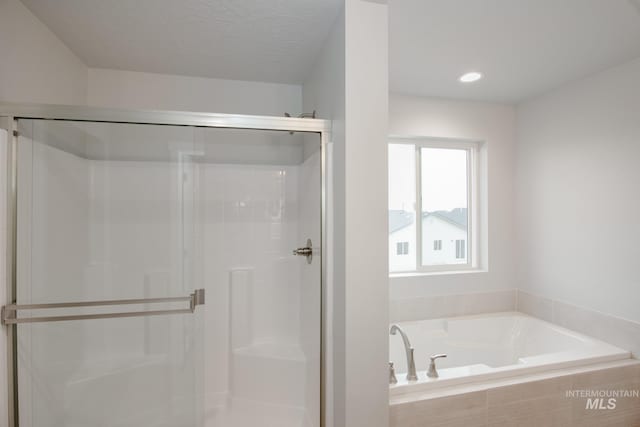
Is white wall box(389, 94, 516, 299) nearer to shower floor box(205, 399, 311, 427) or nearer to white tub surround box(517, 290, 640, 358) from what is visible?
white tub surround box(517, 290, 640, 358)

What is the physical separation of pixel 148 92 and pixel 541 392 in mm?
3061

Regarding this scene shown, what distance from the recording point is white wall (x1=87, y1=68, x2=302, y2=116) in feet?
7.33

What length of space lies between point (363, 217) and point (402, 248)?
60.1 inches

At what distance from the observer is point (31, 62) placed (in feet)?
5.30

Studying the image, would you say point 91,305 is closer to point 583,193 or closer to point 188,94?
point 188,94

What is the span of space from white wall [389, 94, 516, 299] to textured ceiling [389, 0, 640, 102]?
242 millimetres

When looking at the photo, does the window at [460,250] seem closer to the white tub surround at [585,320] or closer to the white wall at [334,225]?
the white tub surround at [585,320]

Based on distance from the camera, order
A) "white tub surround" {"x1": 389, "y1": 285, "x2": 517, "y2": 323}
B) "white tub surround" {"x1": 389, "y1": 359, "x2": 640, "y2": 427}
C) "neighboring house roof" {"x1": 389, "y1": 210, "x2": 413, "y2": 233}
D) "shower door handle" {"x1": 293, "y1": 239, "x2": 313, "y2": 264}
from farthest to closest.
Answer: "neighboring house roof" {"x1": 389, "y1": 210, "x2": 413, "y2": 233}
"white tub surround" {"x1": 389, "y1": 285, "x2": 517, "y2": 323}
"shower door handle" {"x1": 293, "y1": 239, "x2": 313, "y2": 264}
"white tub surround" {"x1": 389, "y1": 359, "x2": 640, "y2": 427}

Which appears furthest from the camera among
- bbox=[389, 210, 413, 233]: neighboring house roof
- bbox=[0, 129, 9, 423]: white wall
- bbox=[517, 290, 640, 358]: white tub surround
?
bbox=[389, 210, 413, 233]: neighboring house roof

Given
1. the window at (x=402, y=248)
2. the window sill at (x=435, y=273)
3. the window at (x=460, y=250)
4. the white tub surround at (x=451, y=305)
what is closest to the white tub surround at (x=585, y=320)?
the white tub surround at (x=451, y=305)

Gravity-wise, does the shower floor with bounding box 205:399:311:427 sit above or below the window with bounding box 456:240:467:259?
below

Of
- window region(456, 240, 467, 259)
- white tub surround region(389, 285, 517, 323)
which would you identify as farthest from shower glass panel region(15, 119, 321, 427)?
window region(456, 240, 467, 259)

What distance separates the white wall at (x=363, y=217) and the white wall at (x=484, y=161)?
128cm

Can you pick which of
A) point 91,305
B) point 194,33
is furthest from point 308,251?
point 194,33
